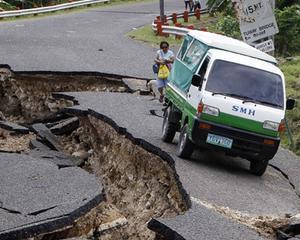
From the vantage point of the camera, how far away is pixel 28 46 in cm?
2289

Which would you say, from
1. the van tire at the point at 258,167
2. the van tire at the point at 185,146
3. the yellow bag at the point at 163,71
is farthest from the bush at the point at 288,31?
the van tire at the point at 185,146

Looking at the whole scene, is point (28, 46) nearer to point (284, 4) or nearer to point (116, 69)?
point (116, 69)

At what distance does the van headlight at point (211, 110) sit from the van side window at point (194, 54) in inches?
50.1

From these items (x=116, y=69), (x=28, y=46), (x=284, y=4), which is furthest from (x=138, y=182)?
(x=284, y=4)

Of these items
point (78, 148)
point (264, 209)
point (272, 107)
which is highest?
point (272, 107)

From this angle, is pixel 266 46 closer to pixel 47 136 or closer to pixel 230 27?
pixel 47 136

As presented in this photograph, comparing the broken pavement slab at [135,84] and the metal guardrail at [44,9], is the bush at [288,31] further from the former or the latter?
the metal guardrail at [44,9]

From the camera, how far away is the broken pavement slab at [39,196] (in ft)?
28.5

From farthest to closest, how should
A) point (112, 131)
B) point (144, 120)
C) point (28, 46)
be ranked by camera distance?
1. point (28, 46)
2. point (144, 120)
3. point (112, 131)

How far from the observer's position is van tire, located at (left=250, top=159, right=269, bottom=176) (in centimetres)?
1189

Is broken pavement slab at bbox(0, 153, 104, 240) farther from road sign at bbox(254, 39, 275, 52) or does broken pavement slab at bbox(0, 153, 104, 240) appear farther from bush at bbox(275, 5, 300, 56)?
bush at bbox(275, 5, 300, 56)

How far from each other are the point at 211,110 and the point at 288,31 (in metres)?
11.8

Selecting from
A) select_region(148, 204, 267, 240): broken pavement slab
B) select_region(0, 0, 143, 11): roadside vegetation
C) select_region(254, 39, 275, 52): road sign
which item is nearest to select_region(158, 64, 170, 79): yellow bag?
select_region(254, 39, 275, 52): road sign

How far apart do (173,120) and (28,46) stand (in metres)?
11.1
